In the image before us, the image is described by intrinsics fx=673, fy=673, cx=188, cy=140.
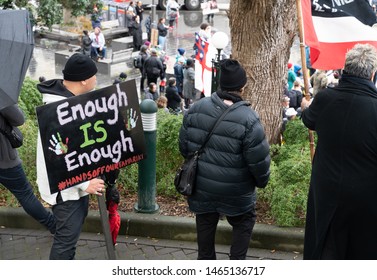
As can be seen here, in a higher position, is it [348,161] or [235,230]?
[348,161]

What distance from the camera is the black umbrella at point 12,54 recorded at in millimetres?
4465

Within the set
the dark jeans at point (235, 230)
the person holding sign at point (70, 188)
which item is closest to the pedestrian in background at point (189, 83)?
the dark jeans at point (235, 230)

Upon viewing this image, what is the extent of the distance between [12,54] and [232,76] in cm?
150

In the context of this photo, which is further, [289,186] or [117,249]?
[289,186]

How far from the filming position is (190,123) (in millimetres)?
4793

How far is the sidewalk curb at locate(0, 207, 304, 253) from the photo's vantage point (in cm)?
575

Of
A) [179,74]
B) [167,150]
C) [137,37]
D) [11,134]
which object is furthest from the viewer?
[137,37]

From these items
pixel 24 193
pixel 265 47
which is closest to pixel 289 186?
pixel 265 47

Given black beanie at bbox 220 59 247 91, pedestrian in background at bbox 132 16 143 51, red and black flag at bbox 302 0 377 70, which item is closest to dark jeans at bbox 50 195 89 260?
black beanie at bbox 220 59 247 91

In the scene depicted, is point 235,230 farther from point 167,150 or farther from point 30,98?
point 30,98

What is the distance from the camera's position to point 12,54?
457cm

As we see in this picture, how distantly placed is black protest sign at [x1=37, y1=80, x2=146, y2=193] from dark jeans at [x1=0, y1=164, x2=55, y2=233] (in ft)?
3.57

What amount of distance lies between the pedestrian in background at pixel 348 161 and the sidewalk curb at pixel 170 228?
1.43m

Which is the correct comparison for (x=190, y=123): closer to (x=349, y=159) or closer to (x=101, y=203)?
(x=101, y=203)
